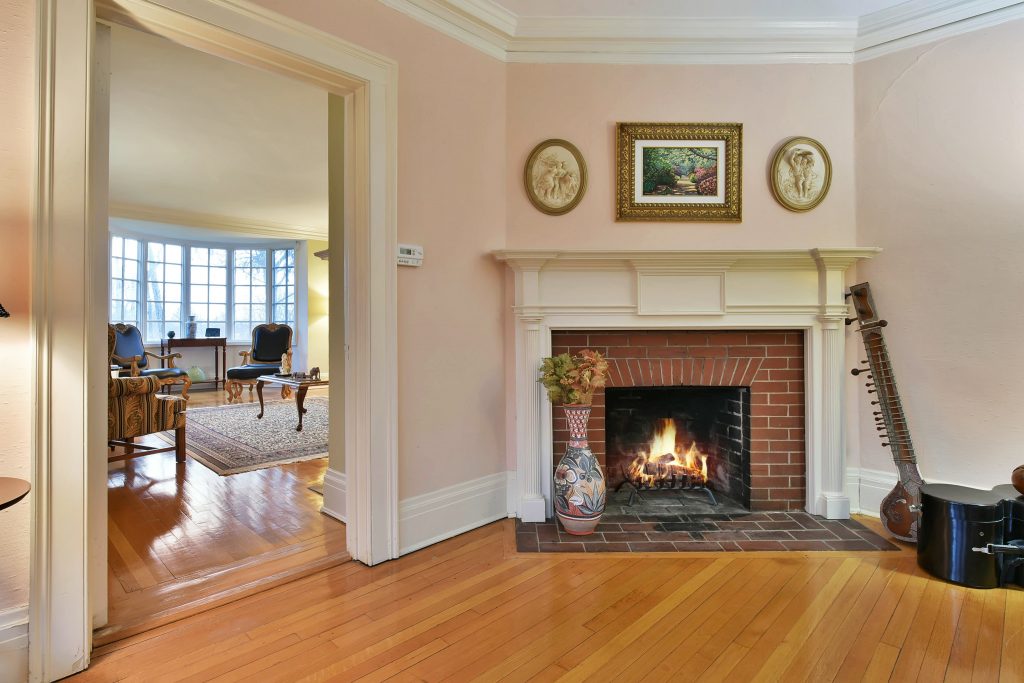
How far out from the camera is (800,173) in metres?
2.73

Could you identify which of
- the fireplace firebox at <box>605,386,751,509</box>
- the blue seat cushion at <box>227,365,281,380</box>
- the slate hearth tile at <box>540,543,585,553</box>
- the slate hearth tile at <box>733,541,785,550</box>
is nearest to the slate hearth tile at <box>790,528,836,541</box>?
the slate hearth tile at <box>733,541,785,550</box>

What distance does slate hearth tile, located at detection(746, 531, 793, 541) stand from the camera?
7.86ft

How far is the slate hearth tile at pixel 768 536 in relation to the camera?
2395 millimetres

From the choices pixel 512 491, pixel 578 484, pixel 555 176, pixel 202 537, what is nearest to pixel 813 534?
pixel 578 484

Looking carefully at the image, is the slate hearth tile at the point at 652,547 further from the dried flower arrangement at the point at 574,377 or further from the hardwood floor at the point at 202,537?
the hardwood floor at the point at 202,537

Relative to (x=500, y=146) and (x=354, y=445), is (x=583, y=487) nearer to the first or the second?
(x=354, y=445)

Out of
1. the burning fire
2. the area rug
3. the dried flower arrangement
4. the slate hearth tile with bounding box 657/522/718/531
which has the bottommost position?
the slate hearth tile with bounding box 657/522/718/531

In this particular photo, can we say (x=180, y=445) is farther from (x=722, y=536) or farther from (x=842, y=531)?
(x=842, y=531)

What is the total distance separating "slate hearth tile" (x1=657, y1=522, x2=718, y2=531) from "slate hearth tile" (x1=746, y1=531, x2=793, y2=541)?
0.58ft

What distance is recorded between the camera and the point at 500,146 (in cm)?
271

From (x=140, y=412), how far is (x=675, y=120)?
394cm

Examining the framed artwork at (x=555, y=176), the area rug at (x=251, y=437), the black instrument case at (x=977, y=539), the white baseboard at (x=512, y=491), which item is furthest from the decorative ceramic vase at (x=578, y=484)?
the area rug at (x=251, y=437)

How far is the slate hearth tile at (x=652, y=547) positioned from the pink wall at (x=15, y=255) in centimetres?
218

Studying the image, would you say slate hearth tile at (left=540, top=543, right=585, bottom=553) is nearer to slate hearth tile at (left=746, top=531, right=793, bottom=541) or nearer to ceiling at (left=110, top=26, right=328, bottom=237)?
slate hearth tile at (left=746, top=531, right=793, bottom=541)
